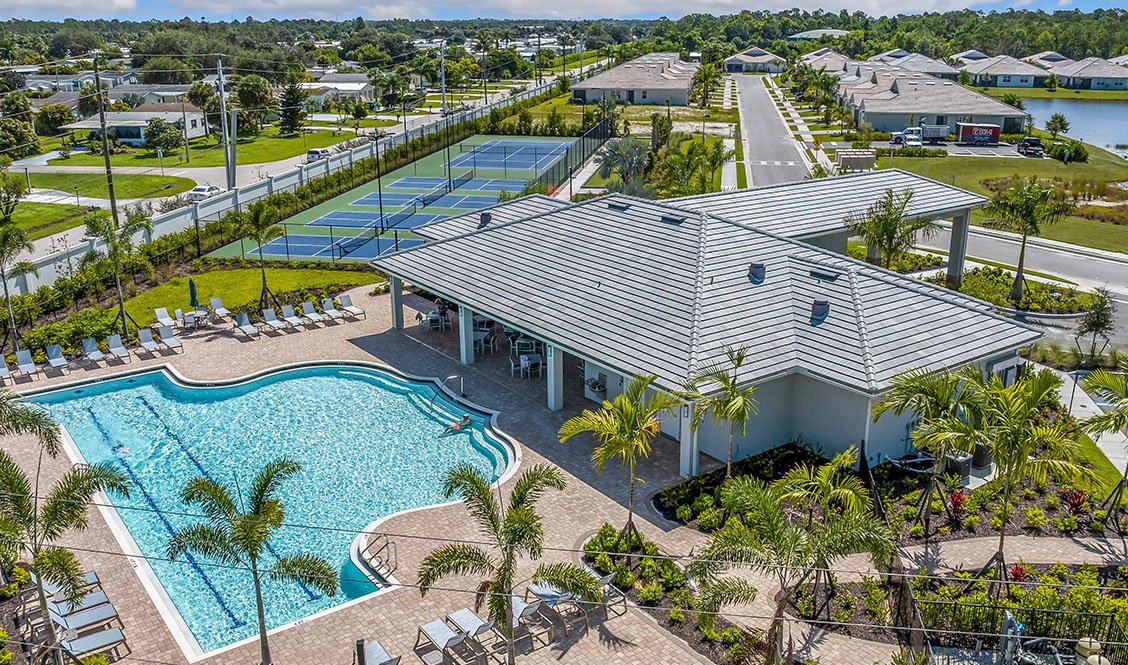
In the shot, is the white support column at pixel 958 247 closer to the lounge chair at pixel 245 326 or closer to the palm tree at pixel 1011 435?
the palm tree at pixel 1011 435

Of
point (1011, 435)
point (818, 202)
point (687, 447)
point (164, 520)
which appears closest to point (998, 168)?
point (818, 202)

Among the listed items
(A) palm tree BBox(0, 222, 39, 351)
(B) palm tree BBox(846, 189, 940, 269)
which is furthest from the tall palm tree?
(A) palm tree BBox(0, 222, 39, 351)

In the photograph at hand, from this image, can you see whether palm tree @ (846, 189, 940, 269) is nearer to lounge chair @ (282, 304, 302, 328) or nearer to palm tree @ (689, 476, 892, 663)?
palm tree @ (689, 476, 892, 663)

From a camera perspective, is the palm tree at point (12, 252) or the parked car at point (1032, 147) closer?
the palm tree at point (12, 252)

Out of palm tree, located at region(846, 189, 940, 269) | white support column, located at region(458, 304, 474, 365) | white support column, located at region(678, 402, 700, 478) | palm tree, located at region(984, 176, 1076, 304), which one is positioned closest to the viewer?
white support column, located at region(678, 402, 700, 478)

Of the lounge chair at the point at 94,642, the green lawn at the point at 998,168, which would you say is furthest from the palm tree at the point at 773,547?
the green lawn at the point at 998,168

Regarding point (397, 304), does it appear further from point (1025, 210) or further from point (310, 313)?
point (1025, 210)
